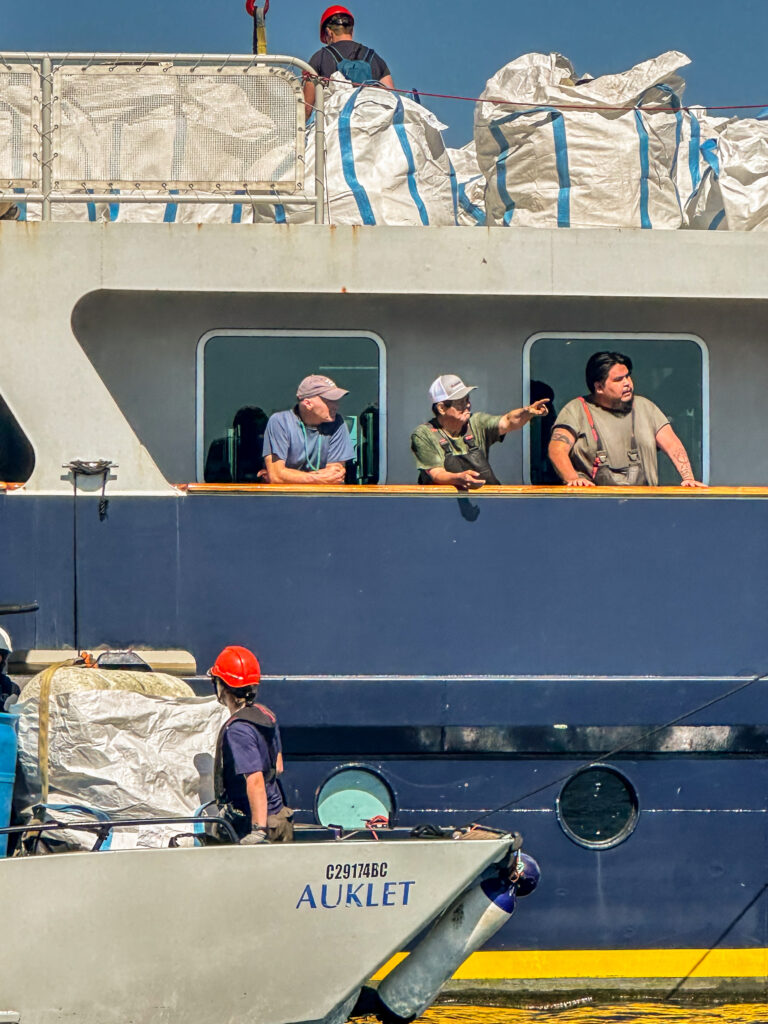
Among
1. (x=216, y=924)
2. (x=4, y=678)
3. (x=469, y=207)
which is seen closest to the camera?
(x=216, y=924)

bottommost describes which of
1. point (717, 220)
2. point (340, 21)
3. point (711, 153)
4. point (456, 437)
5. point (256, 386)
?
point (456, 437)

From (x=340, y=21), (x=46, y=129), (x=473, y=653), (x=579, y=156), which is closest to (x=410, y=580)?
(x=473, y=653)

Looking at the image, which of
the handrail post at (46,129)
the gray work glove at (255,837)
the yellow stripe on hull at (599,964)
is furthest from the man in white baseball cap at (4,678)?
the yellow stripe on hull at (599,964)

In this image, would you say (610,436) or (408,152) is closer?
(610,436)

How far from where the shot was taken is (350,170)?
7289 mm

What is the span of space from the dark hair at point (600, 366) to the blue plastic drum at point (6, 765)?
9.56 ft

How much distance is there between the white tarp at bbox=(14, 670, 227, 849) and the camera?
5664mm

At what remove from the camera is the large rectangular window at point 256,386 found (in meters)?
7.06

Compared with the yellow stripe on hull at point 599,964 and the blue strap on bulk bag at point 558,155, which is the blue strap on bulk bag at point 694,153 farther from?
the yellow stripe on hull at point 599,964

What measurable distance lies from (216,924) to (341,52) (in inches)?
193

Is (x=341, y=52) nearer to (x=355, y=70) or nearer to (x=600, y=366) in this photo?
(x=355, y=70)

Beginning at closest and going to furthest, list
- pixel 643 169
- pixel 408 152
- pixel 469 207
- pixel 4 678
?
pixel 4 678, pixel 643 169, pixel 408 152, pixel 469 207

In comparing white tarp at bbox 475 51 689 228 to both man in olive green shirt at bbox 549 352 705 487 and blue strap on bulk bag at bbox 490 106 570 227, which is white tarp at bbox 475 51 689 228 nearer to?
blue strap on bulk bag at bbox 490 106 570 227

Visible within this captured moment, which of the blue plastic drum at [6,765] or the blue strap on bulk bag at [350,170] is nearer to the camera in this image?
the blue plastic drum at [6,765]
